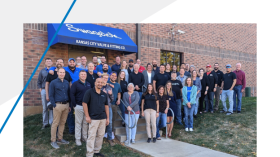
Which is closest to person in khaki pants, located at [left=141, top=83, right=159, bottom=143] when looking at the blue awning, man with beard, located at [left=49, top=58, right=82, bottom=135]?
man with beard, located at [left=49, top=58, right=82, bottom=135]

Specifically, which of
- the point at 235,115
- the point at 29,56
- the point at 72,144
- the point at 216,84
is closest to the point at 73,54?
the point at 29,56

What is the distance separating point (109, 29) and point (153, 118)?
4.80m

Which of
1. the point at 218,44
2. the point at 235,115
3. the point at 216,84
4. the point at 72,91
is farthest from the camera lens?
the point at 218,44

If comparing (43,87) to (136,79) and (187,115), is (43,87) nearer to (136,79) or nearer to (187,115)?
(136,79)

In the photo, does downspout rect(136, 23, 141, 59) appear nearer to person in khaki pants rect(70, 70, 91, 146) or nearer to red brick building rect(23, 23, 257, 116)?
red brick building rect(23, 23, 257, 116)

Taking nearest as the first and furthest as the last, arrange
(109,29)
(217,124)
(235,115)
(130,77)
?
(130,77)
(217,124)
(235,115)
(109,29)

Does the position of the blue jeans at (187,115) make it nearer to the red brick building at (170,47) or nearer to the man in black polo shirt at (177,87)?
the man in black polo shirt at (177,87)

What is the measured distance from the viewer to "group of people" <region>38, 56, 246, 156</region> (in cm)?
480

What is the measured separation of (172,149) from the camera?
18.1ft

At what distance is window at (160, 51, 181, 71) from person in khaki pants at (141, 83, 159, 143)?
5.42 meters

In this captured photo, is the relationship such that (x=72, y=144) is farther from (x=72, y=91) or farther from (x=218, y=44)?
(x=218, y=44)

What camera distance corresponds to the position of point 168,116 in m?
6.80

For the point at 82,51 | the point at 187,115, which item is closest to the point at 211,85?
the point at 187,115

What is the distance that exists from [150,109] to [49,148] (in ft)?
9.76
